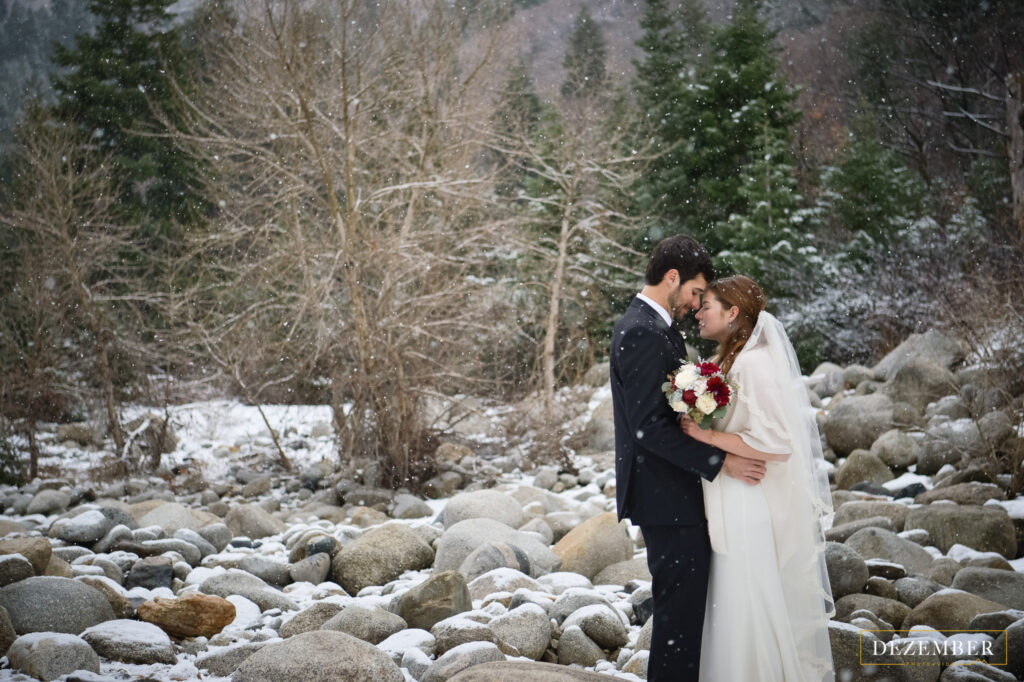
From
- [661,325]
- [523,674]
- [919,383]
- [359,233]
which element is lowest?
[523,674]

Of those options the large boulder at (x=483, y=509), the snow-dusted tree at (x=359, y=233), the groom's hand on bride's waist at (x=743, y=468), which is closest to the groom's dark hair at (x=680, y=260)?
the groom's hand on bride's waist at (x=743, y=468)

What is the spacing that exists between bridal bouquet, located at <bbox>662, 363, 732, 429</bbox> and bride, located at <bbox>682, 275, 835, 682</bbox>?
0.46ft

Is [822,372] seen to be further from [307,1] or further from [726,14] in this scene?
[726,14]

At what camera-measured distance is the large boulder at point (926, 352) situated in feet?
42.5

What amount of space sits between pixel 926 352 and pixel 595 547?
28.0ft

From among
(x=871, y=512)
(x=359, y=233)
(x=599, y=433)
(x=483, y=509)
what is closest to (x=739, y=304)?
(x=871, y=512)

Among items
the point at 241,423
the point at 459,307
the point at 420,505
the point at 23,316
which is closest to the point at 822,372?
the point at 459,307

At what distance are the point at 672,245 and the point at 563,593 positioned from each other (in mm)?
3271

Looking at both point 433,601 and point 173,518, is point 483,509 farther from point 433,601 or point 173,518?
point 173,518

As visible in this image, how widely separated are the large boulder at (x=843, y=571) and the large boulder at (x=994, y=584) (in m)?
0.78

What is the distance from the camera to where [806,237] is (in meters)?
18.8

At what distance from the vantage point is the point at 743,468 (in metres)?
3.55

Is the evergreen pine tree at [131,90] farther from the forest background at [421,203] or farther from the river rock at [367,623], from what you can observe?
the river rock at [367,623]

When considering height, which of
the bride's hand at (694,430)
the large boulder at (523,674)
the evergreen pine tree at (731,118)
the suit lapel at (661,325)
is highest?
the evergreen pine tree at (731,118)
